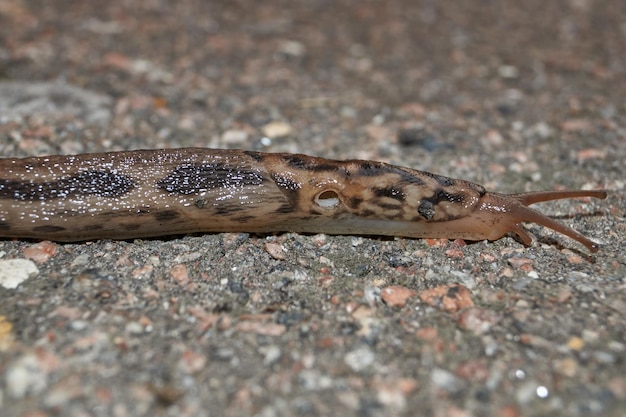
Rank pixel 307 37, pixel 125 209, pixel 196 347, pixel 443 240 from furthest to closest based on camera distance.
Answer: pixel 307 37 → pixel 443 240 → pixel 125 209 → pixel 196 347

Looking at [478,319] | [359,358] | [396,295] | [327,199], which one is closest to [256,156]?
[327,199]

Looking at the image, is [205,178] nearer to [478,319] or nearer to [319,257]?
[319,257]

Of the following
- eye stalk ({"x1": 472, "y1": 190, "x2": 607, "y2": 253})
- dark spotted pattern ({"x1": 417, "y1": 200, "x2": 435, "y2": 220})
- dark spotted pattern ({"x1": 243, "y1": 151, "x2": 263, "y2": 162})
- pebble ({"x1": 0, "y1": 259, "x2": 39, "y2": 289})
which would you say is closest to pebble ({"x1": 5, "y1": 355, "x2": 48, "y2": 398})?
pebble ({"x1": 0, "y1": 259, "x2": 39, "y2": 289})

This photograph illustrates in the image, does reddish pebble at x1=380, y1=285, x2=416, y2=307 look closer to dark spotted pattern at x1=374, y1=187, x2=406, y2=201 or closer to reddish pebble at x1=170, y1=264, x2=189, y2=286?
dark spotted pattern at x1=374, y1=187, x2=406, y2=201

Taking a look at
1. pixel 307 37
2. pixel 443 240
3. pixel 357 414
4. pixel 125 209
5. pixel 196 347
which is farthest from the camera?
pixel 307 37

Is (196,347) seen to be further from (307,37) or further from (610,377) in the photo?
(307,37)

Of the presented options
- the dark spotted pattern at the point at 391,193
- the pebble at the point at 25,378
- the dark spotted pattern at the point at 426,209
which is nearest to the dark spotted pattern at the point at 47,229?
the pebble at the point at 25,378

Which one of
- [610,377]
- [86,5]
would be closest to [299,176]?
[610,377]
